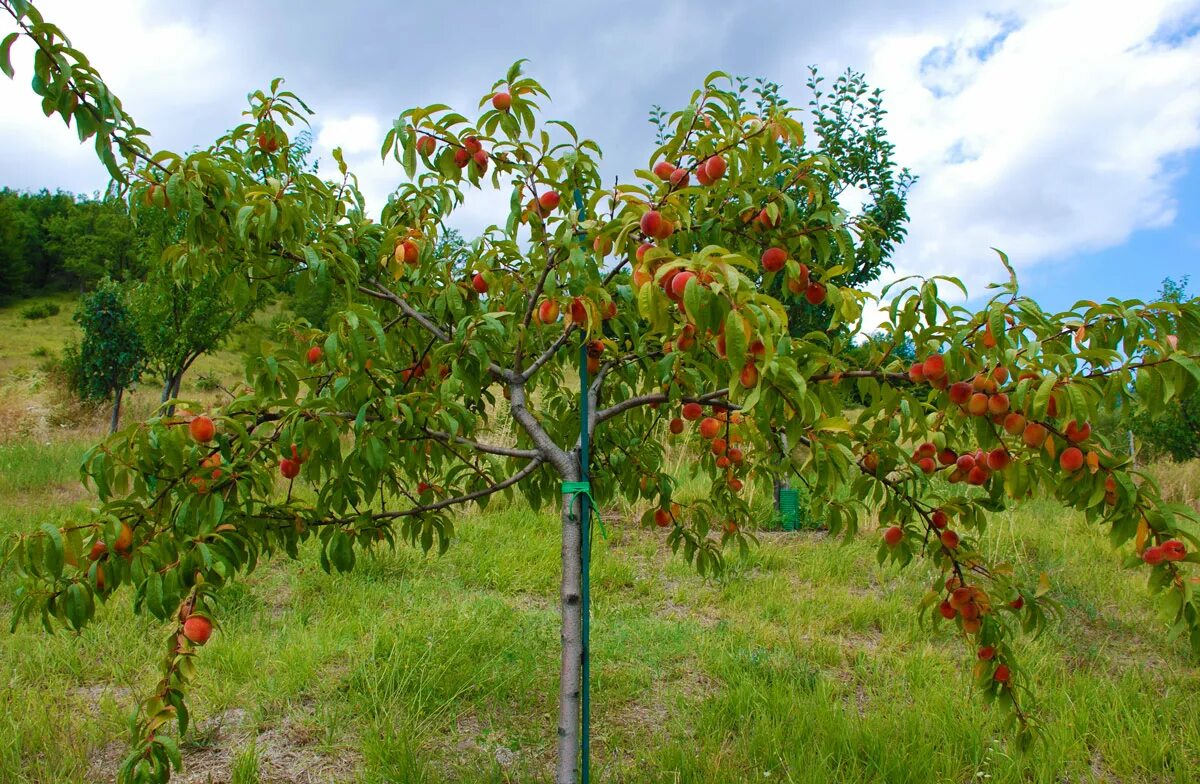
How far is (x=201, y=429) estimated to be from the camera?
52.1 inches

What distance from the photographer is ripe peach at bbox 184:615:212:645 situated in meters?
1.29

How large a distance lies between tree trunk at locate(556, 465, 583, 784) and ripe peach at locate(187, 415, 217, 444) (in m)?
0.72

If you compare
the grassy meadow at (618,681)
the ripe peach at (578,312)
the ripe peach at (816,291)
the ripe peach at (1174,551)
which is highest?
the ripe peach at (816,291)

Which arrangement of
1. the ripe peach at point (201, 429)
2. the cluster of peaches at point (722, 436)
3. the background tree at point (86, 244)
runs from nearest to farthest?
1. the ripe peach at point (201, 429)
2. the cluster of peaches at point (722, 436)
3. the background tree at point (86, 244)

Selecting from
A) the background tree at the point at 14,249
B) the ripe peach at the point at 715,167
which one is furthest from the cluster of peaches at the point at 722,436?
the background tree at the point at 14,249

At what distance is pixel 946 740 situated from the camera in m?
2.39

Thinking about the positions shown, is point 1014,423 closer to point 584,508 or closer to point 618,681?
point 584,508

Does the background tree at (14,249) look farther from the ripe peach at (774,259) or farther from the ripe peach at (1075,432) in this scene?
the ripe peach at (1075,432)

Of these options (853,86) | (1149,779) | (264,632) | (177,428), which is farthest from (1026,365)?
(853,86)

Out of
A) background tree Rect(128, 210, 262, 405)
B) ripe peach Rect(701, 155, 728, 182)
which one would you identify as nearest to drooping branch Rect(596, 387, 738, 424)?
ripe peach Rect(701, 155, 728, 182)

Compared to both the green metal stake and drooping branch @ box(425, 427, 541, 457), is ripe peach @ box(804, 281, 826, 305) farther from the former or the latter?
drooping branch @ box(425, 427, 541, 457)

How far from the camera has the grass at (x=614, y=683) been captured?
2320 mm

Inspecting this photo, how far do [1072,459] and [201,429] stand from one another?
1.51 metres

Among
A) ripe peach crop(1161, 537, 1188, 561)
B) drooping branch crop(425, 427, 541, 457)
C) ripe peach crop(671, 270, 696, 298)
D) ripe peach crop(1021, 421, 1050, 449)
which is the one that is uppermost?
ripe peach crop(671, 270, 696, 298)
